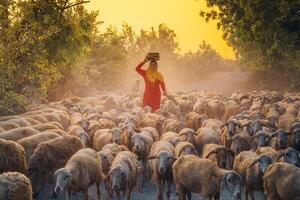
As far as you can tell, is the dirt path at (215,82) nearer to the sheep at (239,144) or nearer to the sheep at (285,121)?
the sheep at (285,121)

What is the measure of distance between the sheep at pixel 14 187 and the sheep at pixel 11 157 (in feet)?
6.64

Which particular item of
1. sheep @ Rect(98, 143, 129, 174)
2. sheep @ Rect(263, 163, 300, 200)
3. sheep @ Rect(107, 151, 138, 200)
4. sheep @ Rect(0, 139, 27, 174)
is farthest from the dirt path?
sheep @ Rect(263, 163, 300, 200)

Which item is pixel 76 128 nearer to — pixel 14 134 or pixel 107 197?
pixel 14 134

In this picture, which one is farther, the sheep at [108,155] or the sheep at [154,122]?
the sheep at [154,122]

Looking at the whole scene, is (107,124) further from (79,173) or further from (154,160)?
(79,173)

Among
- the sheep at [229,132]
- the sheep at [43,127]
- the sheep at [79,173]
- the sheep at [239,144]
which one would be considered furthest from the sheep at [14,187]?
the sheep at [229,132]

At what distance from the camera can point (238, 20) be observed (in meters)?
26.5

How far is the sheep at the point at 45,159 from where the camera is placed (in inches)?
471

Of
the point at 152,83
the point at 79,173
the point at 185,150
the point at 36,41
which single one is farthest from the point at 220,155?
the point at 36,41

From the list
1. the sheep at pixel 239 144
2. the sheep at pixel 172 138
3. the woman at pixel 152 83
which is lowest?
the sheep at pixel 239 144

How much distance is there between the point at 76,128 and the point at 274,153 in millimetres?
7271

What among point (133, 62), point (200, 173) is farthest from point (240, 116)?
point (133, 62)

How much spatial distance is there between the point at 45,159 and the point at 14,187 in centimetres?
352

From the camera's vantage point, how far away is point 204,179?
32.9ft
